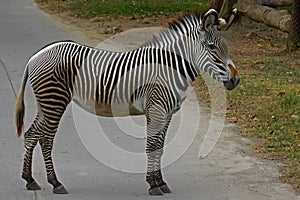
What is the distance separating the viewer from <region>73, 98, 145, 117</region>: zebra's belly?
20.2ft

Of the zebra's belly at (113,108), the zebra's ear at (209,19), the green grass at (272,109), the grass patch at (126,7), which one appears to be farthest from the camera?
the grass patch at (126,7)

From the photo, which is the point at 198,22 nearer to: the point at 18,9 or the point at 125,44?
the point at 125,44

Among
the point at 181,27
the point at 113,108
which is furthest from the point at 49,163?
the point at 181,27

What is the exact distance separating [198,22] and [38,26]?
11.3m

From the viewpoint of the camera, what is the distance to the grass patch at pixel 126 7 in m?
18.2

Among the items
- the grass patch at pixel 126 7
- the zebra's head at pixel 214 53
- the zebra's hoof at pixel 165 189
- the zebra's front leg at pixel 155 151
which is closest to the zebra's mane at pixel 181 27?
the zebra's head at pixel 214 53

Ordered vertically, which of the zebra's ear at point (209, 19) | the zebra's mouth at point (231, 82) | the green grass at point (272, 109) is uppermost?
the zebra's ear at point (209, 19)

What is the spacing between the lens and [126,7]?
738 inches

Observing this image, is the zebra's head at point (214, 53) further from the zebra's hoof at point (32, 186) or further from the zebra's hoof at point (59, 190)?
the zebra's hoof at point (32, 186)

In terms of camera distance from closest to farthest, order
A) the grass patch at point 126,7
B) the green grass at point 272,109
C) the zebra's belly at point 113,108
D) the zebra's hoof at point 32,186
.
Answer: the zebra's belly at point 113,108 → the zebra's hoof at point 32,186 → the green grass at point 272,109 → the grass patch at point 126,7

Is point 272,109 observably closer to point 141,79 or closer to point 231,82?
point 231,82

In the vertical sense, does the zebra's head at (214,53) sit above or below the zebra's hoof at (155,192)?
above

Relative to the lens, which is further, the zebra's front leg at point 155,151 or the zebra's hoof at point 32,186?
the zebra's hoof at point 32,186

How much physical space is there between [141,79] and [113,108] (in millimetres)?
363
